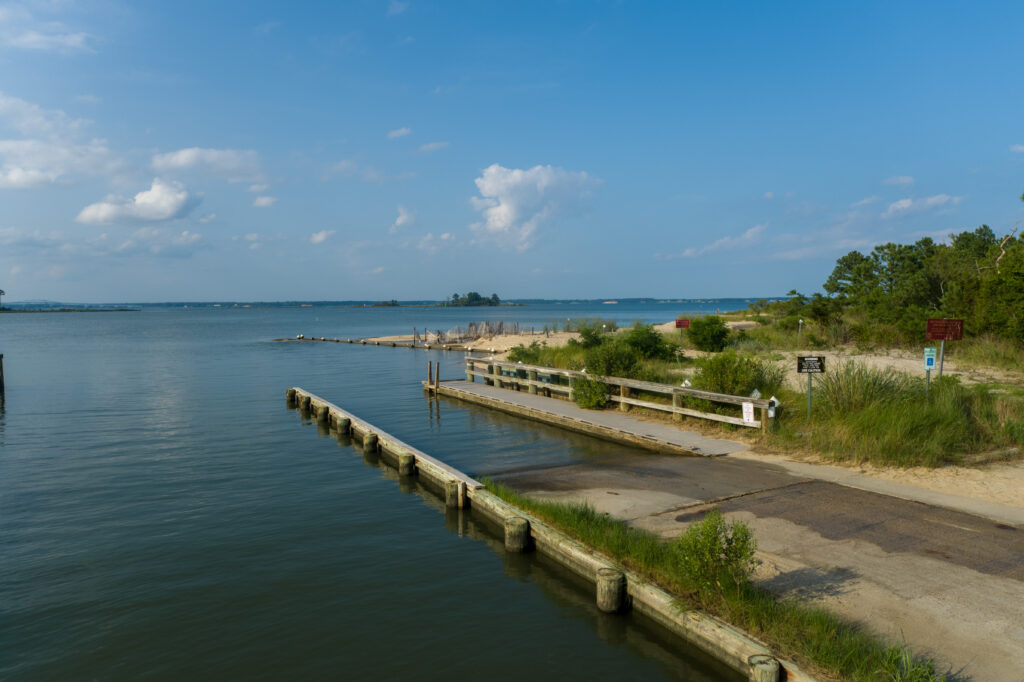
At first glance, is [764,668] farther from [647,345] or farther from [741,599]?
[647,345]

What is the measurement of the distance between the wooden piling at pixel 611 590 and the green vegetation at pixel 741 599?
0.32 meters

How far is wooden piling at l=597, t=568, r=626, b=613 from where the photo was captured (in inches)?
270

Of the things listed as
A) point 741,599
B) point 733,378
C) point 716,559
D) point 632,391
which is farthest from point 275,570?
point 632,391

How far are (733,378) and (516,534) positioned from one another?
8494 millimetres

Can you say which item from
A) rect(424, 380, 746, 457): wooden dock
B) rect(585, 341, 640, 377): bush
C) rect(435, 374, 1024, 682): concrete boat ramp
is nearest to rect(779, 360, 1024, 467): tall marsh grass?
rect(435, 374, 1024, 682): concrete boat ramp

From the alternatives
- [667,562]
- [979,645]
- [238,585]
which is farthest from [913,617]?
[238,585]

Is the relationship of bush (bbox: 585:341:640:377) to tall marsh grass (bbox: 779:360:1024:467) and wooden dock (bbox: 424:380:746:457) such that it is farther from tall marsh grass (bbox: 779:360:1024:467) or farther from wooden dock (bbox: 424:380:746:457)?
tall marsh grass (bbox: 779:360:1024:467)

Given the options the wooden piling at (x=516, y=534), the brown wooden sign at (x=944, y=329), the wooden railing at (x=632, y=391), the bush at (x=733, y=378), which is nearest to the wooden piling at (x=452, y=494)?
the wooden piling at (x=516, y=534)

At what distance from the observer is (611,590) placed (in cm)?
685

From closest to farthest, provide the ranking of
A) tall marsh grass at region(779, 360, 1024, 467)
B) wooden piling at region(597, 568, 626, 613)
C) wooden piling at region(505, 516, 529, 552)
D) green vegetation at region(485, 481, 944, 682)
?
1. green vegetation at region(485, 481, 944, 682)
2. wooden piling at region(597, 568, 626, 613)
3. wooden piling at region(505, 516, 529, 552)
4. tall marsh grass at region(779, 360, 1024, 467)

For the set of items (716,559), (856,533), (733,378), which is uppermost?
(733,378)

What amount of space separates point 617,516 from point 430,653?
349cm

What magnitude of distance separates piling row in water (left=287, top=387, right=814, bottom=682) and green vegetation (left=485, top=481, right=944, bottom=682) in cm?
16

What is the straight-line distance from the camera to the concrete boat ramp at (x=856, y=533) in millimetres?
5594
